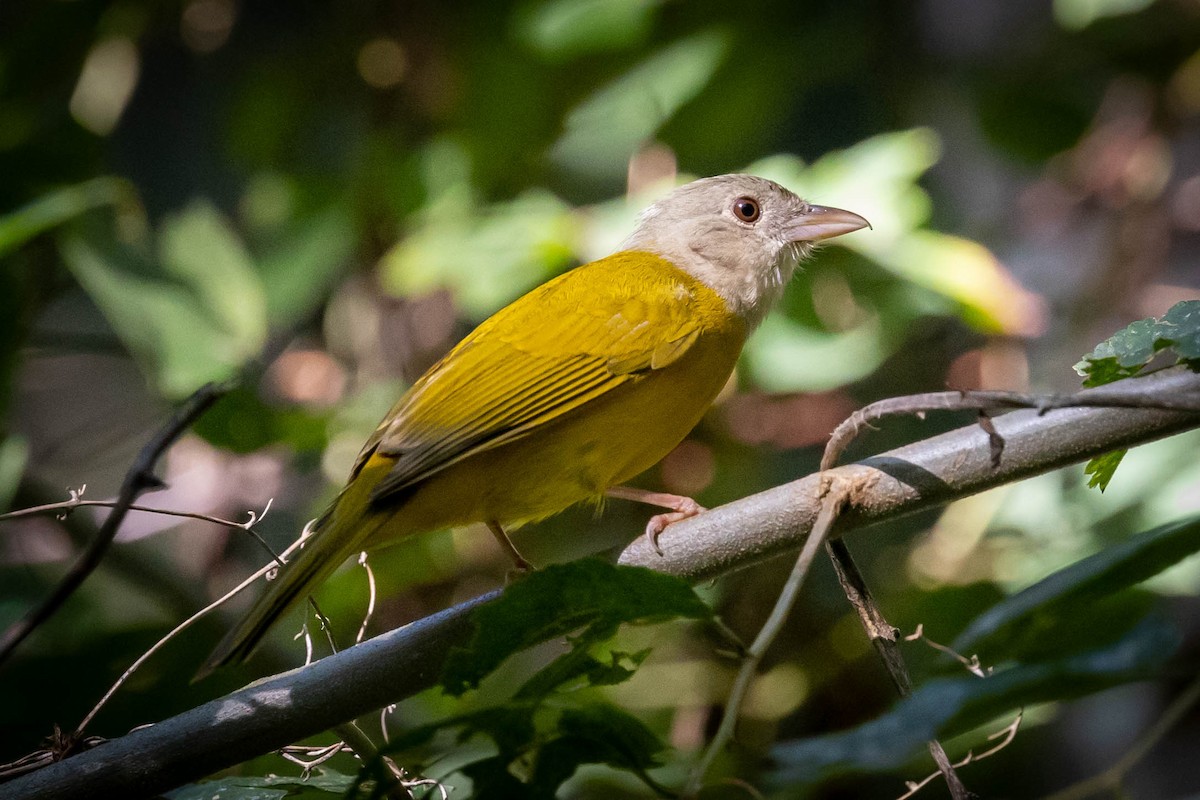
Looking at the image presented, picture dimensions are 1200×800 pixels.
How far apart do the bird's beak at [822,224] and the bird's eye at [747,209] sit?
0.15 metres

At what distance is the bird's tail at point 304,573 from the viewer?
2.25m

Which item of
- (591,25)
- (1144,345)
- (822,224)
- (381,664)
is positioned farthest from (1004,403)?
(591,25)

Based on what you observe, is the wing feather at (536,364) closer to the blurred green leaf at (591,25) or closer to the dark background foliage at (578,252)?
the dark background foliage at (578,252)

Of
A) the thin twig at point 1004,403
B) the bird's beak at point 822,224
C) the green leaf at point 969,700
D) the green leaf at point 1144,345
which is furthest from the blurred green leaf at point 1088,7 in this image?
the green leaf at point 969,700

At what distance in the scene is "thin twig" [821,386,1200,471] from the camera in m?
1.48

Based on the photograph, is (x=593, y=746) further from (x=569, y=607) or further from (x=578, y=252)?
(x=578, y=252)

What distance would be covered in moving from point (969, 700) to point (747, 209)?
2.89m

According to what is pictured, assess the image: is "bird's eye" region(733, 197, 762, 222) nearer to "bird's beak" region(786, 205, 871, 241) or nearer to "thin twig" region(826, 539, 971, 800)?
"bird's beak" region(786, 205, 871, 241)

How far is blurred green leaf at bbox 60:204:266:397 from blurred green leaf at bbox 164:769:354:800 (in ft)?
7.28

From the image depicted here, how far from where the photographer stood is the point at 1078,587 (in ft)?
4.11

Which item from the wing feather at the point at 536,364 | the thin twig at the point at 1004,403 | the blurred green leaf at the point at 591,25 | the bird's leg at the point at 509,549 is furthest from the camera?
the blurred green leaf at the point at 591,25

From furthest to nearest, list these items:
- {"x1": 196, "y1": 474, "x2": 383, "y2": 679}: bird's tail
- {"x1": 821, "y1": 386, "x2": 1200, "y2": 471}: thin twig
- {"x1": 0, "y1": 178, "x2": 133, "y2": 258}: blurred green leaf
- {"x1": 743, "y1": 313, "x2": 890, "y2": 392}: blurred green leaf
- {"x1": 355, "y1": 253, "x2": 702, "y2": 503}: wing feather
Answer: {"x1": 743, "y1": 313, "x2": 890, "y2": 392}: blurred green leaf → {"x1": 0, "y1": 178, "x2": 133, "y2": 258}: blurred green leaf → {"x1": 355, "y1": 253, "x2": 702, "y2": 503}: wing feather → {"x1": 196, "y1": 474, "x2": 383, "y2": 679}: bird's tail → {"x1": 821, "y1": 386, "x2": 1200, "y2": 471}: thin twig

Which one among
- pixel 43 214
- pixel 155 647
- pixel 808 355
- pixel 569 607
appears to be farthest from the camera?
pixel 808 355

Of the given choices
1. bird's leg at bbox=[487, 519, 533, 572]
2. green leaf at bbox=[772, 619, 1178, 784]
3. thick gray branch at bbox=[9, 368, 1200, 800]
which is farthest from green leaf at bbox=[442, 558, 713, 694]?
bird's leg at bbox=[487, 519, 533, 572]
